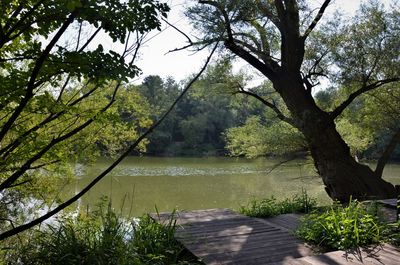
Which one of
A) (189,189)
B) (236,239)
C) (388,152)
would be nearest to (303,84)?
A: (388,152)

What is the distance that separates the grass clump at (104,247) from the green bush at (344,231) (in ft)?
4.60

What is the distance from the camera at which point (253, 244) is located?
12.0 ft

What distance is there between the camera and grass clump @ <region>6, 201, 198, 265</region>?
280 centimetres

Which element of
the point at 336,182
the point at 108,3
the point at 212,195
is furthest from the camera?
the point at 212,195

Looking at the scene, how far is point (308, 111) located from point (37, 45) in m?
6.31

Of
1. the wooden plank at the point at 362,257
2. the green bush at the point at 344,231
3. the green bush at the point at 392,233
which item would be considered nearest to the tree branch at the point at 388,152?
the green bush at the point at 344,231

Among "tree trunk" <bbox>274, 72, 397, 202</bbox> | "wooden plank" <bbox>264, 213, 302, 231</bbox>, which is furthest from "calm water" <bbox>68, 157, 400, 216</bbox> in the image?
"wooden plank" <bbox>264, 213, 302, 231</bbox>

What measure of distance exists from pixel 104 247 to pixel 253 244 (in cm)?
152

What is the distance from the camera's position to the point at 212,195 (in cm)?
1266

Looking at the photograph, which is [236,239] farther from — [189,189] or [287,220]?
[189,189]

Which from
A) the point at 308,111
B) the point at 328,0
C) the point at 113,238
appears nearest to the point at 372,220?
the point at 113,238

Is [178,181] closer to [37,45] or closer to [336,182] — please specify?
[336,182]

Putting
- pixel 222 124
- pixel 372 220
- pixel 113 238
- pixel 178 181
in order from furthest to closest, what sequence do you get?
pixel 222 124, pixel 178 181, pixel 372 220, pixel 113 238

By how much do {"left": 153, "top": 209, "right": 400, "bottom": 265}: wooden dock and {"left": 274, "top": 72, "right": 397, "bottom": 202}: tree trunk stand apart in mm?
2461
